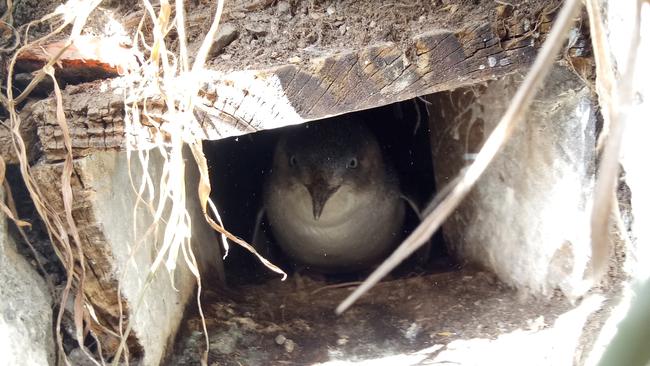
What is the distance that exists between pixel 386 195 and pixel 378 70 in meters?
1.70

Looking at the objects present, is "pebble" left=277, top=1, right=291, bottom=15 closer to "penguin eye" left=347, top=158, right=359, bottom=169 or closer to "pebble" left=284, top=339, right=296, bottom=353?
"pebble" left=284, top=339, right=296, bottom=353

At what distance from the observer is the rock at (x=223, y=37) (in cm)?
152

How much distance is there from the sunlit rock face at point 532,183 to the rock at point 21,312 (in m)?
1.28

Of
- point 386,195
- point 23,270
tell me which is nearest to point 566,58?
point 23,270

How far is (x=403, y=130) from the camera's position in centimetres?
346

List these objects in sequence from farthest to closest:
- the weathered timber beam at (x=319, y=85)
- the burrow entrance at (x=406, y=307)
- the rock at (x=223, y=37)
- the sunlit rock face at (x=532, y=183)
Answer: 1. the burrow entrance at (x=406, y=307)
2. the sunlit rock face at (x=532, y=183)
3. the rock at (x=223, y=37)
4. the weathered timber beam at (x=319, y=85)

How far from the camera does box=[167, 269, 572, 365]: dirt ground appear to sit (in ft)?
6.34

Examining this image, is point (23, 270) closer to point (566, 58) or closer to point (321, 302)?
point (321, 302)

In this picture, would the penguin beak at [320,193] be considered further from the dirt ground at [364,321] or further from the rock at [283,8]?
the rock at [283,8]

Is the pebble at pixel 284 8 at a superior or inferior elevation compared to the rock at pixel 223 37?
superior

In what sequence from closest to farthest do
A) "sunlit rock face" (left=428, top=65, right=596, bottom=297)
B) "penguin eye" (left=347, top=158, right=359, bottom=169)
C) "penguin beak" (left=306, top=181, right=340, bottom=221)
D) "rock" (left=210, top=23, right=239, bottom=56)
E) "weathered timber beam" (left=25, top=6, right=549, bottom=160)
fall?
"weathered timber beam" (left=25, top=6, right=549, bottom=160), "rock" (left=210, top=23, right=239, bottom=56), "sunlit rock face" (left=428, top=65, right=596, bottom=297), "penguin beak" (left=306, top=181, right=340, bottom=221), "penguin eye" (left=347, top=158, right=359, bottom=169)

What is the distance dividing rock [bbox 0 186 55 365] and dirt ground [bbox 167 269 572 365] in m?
0.37

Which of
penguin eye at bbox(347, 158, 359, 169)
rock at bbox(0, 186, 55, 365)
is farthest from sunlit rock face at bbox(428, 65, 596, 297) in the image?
rock at bbox(0, 186, 55, 365)

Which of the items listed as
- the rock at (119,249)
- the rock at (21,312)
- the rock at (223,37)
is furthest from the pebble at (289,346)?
the rock at (223,37)
